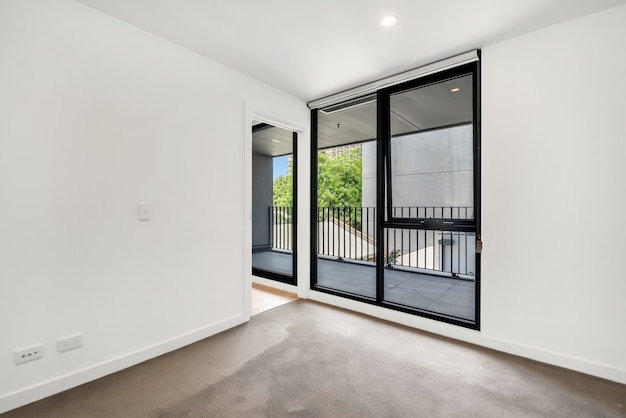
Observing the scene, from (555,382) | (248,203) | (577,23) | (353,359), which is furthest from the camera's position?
(248,203)

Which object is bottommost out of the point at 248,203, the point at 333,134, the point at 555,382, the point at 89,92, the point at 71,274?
the point at 555,382

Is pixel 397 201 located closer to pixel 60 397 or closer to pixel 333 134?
pixel 333 134

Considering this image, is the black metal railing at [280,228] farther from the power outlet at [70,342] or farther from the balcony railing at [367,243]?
the power outlet at [70,342]

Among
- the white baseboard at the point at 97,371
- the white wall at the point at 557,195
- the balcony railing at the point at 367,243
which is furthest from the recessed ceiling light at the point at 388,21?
the white baseboard at the point at 97,371

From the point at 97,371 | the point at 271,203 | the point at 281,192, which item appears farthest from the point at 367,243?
the point at 97,371

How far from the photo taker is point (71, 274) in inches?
72.8

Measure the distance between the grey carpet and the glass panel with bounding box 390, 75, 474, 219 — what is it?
1.27 m

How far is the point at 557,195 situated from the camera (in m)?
2.12

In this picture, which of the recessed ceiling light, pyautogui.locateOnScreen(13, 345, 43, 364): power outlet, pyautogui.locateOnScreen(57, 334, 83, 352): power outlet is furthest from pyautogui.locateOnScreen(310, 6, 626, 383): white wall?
pyautogui.locateOnScreen(13, 345, 43, 364): power outlet

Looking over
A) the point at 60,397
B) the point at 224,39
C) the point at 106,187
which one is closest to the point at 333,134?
the point at 224,39

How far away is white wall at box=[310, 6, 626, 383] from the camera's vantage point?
6.34ft

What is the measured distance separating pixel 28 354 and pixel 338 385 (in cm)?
187

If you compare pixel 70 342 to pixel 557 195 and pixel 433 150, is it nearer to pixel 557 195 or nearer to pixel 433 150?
pixel 433 150

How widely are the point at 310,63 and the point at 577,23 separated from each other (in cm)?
199
